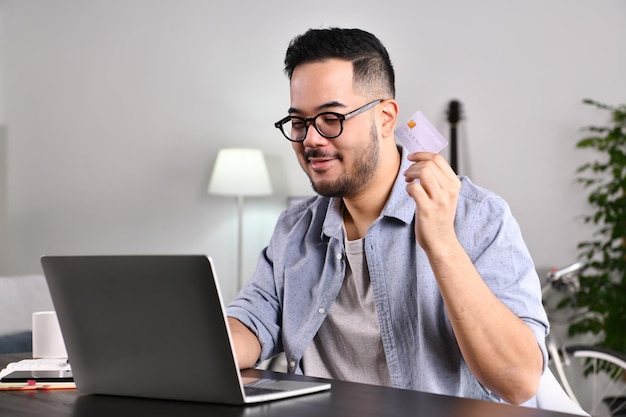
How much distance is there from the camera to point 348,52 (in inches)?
71.1

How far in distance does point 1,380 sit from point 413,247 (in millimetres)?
765

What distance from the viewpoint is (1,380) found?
1.44 meters

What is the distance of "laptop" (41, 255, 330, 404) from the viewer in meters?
1.17

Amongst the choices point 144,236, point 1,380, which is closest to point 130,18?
point 144,236

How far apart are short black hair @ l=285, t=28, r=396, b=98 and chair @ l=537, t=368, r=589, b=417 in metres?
0.66

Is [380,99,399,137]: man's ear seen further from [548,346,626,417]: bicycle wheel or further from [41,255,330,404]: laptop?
[548,346,626,417]: bicycle wheel

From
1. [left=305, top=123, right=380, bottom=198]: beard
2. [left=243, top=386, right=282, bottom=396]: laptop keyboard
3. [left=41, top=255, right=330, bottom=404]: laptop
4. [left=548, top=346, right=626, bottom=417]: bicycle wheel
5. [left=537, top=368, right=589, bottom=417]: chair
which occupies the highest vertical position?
[left=305, top=123, right=380, bottom=198]: beard

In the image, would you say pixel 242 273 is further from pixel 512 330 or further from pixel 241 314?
pixel 512 330

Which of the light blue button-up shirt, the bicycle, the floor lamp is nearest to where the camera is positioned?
the light blue button-up shirt

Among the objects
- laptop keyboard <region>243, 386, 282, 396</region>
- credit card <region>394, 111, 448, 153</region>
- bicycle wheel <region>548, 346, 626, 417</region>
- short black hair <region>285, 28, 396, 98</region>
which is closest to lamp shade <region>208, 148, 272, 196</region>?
bicycle wheel <region>548, 346, 626, 417</region>

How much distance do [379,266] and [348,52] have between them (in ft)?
1.42

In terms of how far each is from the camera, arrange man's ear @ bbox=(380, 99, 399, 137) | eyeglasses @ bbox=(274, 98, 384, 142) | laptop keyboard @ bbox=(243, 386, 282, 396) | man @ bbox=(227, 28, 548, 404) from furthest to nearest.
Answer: man's ear @ bbox=(380, 99, 399, 137) → eyeglasses @ bbox=(274, 98, 384, 142) → man @ bbox=(227, 28, 548, 404) → laptop keyboard @ bbox=(243, 386, 282, 396)

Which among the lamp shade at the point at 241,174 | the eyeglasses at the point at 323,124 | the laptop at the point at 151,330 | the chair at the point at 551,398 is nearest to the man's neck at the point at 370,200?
the eyeglasses at the point at 323,124

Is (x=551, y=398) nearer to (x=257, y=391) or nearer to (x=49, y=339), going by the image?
(x=257, y=391)
